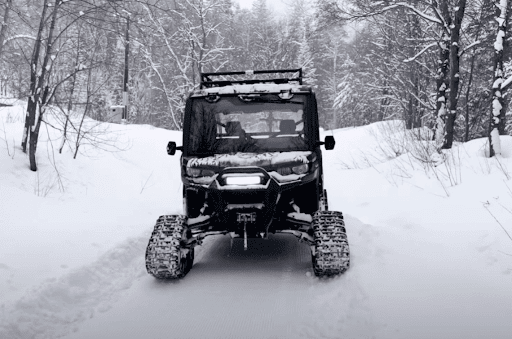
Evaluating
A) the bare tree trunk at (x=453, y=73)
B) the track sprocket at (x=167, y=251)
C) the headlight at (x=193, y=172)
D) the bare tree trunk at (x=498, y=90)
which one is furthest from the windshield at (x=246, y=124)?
the bare tree trunk at (x=453, y=73)

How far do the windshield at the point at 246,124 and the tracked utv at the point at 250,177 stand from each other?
0.04 ft

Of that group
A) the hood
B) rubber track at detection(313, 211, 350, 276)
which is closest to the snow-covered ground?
rubber track at detection(313, 211, 350, 276)

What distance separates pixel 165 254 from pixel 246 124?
5.98ft

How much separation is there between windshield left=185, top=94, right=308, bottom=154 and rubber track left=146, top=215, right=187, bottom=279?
3.46 ft

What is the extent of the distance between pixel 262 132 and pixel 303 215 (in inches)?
43.2

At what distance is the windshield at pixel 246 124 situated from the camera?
504 centimetres

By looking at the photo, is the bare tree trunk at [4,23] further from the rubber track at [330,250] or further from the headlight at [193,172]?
the rubber track at [330,250]

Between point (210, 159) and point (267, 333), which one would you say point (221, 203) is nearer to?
point (210, 159)

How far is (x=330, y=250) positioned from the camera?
4.23m

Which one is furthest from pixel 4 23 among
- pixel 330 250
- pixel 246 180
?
pixel 330 250

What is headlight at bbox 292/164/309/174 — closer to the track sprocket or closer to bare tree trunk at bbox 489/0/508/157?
the track sprocket

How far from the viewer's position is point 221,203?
459cm

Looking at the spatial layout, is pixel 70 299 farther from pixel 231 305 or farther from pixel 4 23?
pixel 4 23

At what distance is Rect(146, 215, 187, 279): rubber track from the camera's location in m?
4.32
